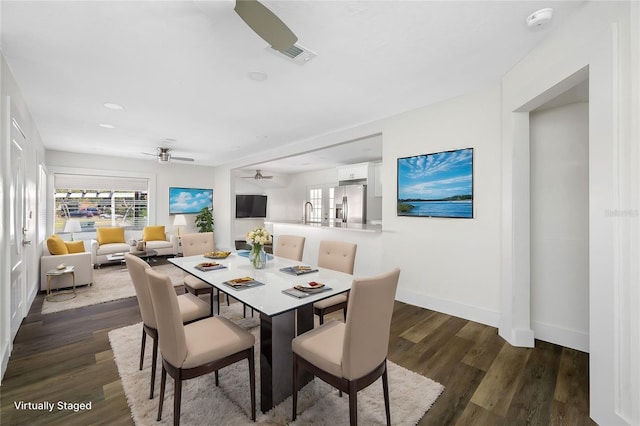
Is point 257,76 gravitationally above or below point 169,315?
above

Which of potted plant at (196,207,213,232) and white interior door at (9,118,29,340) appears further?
potted plant at (196,207,213,232)

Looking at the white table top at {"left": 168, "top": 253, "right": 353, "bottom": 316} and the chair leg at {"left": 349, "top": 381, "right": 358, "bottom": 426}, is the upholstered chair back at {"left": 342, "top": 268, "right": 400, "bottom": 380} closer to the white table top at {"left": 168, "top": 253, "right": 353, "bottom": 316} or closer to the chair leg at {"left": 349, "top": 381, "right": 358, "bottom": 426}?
the chair leg at {"left": 349, "top": 381, "right": 358, "bottom": 426}

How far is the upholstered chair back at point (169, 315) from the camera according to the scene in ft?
4.84

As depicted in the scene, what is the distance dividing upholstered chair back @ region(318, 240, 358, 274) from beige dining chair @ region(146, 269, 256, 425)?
126 cm

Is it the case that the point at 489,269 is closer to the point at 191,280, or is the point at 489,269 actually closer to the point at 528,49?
the point at 528,49

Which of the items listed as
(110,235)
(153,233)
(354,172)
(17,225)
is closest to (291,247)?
(17,225)

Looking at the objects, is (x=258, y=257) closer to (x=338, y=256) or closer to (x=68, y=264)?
(x=338, y=256)

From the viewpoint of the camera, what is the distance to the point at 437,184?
127 inches

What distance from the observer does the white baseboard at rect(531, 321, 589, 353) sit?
2.44m

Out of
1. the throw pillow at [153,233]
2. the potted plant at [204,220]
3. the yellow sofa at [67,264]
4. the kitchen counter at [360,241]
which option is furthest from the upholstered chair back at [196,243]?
the potted plant at [204,220]

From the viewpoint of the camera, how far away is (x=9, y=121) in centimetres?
226

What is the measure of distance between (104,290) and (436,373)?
15.2 feet

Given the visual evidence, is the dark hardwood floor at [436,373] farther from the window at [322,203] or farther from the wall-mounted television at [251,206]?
the wall-mounted television at [251,206]

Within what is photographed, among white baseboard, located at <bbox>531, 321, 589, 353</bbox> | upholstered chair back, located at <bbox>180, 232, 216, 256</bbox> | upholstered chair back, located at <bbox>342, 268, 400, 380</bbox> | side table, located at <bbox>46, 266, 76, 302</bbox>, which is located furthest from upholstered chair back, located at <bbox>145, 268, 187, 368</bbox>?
side table, located at <bbox>46, 266, 76, 302</bbox>
